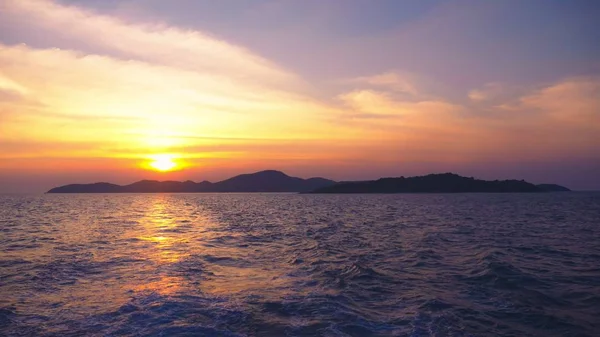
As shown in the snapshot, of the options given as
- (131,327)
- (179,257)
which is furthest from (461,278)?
(179,257)

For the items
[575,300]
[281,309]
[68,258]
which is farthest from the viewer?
[68,258]

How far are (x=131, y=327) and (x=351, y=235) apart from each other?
91.9ft

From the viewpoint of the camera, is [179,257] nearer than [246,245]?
Yes

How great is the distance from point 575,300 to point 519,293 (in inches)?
76.8

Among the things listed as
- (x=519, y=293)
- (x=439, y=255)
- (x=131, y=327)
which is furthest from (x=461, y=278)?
(x=131, y=327)

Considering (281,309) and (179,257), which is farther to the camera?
(179,257)

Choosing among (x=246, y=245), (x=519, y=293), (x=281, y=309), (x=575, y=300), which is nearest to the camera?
(x=281, y=309)

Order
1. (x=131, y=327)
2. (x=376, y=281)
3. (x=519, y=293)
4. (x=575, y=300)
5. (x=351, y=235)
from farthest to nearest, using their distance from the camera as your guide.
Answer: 1. (x=351, y=235)
2. (x=376, y=281)
3. (x=519, y=293)
4. (x=575, y=300)
5. (x=131, y=327)

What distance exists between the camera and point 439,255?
27125 mm

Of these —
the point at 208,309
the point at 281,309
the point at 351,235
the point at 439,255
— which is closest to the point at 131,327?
the point at 208,309

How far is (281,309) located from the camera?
15.3 meters

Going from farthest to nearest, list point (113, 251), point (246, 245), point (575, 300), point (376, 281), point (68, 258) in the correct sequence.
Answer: point (246, 245), point (113, 251), point (68, 258), point (376, 281), point (575, 300)

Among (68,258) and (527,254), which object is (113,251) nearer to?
(68,258)

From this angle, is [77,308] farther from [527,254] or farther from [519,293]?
[527,254]
